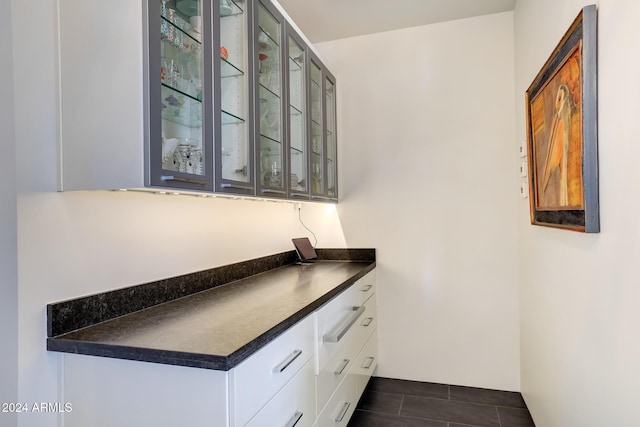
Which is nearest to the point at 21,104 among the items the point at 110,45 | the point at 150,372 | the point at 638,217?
the point at 110,45

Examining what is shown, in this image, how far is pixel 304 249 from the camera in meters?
2.83

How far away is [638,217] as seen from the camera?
979 millimetres

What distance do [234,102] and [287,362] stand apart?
1.06 metres

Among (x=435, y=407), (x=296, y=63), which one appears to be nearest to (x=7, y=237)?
(x=296, y=63)

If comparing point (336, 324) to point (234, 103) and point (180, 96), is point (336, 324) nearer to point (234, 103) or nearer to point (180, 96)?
point (234, 103)

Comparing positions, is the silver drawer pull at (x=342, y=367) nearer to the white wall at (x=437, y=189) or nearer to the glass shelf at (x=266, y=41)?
the white wall at (x=437, y=189)

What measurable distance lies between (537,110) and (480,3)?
108 centimetres

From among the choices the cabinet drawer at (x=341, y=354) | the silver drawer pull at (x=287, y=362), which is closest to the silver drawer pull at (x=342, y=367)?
the cabinet drawer at (x=341, y=354)

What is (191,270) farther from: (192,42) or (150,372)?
(192,42)

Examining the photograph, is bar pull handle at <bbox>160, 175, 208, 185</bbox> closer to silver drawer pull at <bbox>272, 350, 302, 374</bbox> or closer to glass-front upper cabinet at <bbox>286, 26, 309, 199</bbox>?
silver drawer pull at <bbox>272, 350, 302, 374</bbox>

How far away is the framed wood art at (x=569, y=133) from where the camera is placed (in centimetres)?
123

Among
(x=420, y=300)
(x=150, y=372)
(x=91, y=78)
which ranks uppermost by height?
(x=91, y=78)

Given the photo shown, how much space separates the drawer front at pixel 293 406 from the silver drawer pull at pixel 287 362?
0.08 metres

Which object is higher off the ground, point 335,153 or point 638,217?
point 335,153
